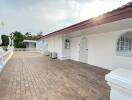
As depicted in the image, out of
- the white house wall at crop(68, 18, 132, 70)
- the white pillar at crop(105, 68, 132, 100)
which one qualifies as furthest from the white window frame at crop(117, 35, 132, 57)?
the white pillar at crop(105, 68, 132, 100)

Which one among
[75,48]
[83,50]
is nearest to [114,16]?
[83,50]

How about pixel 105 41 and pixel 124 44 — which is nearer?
pixel 124 44

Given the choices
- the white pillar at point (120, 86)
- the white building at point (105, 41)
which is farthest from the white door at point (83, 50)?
the white pillar at point (120, 86)

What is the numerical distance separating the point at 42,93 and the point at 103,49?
4.95 meters

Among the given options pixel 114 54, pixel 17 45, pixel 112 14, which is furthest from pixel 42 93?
pixel 17 45

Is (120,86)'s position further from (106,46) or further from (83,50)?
(83,50)

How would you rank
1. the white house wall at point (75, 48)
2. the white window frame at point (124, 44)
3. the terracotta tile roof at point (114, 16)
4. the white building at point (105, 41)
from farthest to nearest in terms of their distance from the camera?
the white house wall at point (75, 48)
the white window frame at point (124, 44)
the white building at point (105, 41)
the terracotta tile roof at point (114, 16)

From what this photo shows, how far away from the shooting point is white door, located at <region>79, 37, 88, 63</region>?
30.2 ft

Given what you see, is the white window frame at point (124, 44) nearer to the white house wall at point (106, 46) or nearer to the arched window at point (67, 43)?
the white house wall at point (106, 46)

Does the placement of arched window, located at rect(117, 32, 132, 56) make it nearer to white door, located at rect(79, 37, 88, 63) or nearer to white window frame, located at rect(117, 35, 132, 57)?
white window frame, located at rect(117, 35, 132, 57)

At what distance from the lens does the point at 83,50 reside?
9570 millimetres

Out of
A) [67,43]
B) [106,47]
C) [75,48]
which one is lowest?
[75,48]

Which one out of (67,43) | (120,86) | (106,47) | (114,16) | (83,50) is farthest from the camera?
(67,43)

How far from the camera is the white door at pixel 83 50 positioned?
9219 mm
